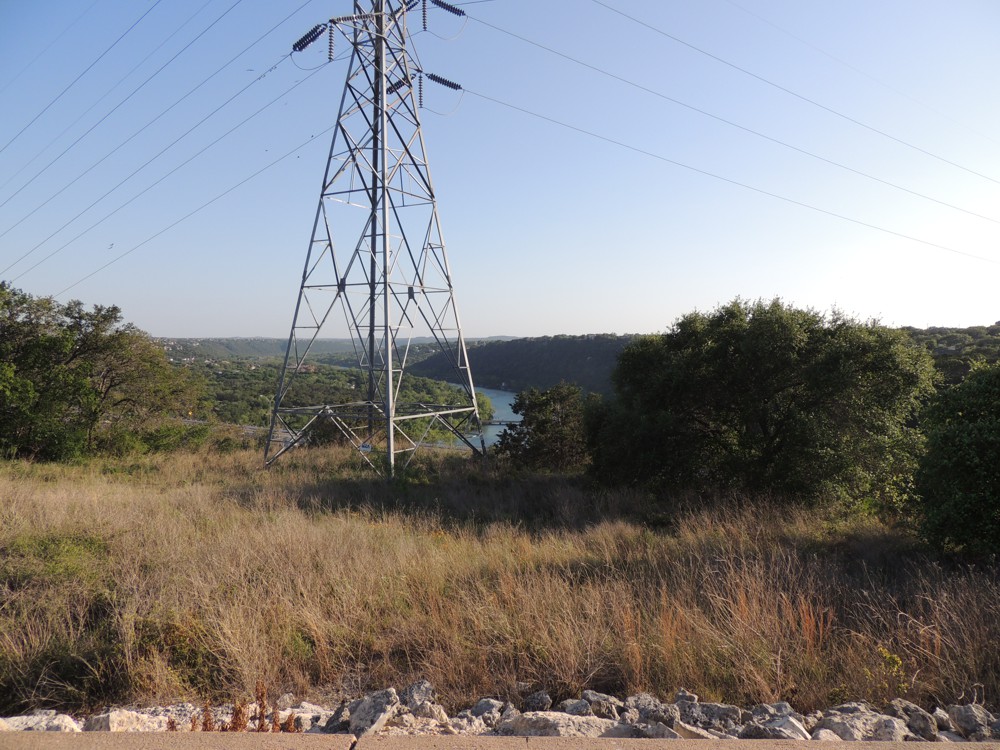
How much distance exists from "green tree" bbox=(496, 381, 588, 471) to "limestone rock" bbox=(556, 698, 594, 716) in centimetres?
1235

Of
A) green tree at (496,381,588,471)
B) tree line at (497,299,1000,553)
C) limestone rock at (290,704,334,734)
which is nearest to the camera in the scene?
limestone rock at (290,704,334,734)

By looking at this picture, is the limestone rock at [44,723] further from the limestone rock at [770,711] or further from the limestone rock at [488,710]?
the limestone rock at [770,711]

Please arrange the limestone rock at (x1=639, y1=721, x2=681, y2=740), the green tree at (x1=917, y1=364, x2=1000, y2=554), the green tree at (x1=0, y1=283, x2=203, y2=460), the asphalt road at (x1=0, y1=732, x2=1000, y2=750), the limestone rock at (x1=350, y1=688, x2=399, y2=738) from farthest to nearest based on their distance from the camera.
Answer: the green tree at (x1=0, y1=283, x2=203, y2=460) → the green tree at (x1=917, y1=364, x2=1000, y2=554) → the limestone rock at (x1=350, y1=688, x2=399, y2=738) → the limestone rock at (x1=639, y1=721, x2=681, y2=740) → the asphalt road at (x1=0, y1=732, x2=1000, y2=750)

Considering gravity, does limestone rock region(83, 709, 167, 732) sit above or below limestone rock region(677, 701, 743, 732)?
below

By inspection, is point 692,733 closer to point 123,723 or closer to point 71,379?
point 123,723

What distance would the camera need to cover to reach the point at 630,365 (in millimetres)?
12523

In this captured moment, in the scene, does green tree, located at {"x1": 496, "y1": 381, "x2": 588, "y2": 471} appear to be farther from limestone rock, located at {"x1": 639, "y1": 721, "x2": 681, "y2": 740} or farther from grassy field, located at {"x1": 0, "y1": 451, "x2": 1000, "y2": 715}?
limestone rock, located at {"x1": 639, "y1": 721, "x2": 681, "y2": 740}

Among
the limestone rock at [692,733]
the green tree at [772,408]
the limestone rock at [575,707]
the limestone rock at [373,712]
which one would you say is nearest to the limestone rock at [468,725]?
the limestone rock at [373,712]

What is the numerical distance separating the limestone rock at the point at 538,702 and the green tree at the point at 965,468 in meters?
4.97

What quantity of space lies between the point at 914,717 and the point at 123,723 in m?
4.13

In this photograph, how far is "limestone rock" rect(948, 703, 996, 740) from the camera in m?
2.73

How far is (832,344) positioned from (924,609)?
675cm

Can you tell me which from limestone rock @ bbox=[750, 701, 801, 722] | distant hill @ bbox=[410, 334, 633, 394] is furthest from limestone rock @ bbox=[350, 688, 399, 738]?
distant hill @ bbox=[410, 334, 633, 394]

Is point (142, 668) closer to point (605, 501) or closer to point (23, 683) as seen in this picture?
point (23, 683)
